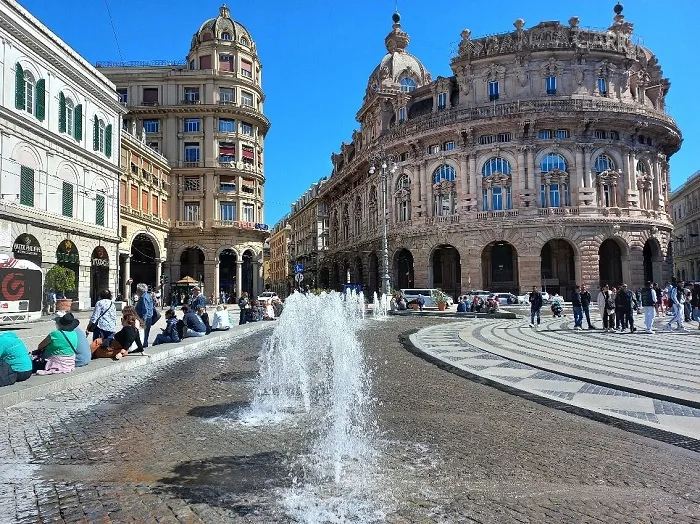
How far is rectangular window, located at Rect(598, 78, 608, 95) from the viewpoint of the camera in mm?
41156

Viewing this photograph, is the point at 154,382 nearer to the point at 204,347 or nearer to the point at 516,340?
the point at 204,347

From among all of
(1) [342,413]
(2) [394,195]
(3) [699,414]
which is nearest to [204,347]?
(1) [342,413]

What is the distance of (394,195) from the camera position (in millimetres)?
47125

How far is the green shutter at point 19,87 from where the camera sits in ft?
76.8

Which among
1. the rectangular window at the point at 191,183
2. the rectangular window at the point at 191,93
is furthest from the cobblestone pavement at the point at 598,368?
the rectangular window at the point at 191,93

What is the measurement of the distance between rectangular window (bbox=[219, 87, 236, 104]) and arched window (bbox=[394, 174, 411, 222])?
17138mm

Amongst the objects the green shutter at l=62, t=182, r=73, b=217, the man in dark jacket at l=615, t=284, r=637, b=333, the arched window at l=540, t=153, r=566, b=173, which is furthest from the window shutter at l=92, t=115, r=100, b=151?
the arched window at l=540, t=153, r=566, b=173

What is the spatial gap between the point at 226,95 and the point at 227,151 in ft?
16.8

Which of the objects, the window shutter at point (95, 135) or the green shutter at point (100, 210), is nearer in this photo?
the window shutter at point (95, 135)

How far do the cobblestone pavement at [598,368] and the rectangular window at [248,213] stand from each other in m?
34.8

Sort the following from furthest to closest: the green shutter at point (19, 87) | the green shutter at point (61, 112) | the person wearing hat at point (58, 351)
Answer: the green shutter at point (61, 112) < the green shutter at point (19, 87) < the person wearing hat at point (58, 351)

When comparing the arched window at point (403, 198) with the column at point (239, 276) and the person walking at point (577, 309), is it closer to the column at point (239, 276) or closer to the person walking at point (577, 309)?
the column at point (239, 276)

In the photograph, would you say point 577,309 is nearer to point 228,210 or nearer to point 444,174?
point 444,174

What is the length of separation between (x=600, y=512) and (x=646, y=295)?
1593cm
